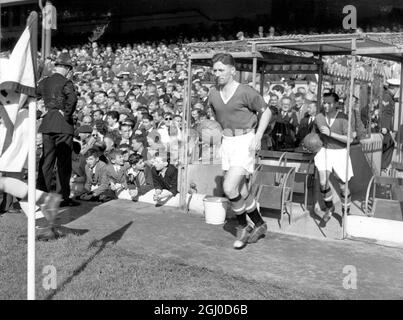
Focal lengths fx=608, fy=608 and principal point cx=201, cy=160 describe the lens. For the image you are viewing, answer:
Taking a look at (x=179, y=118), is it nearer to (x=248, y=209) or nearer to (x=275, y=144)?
(x=275, y=144)

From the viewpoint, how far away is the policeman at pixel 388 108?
10.2 metres

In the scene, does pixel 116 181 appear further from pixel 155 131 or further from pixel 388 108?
pixel 388 108

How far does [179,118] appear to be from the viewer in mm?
10773

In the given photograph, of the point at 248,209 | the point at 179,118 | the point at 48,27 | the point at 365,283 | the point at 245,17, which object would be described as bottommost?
the point at 365,283

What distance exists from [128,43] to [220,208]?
22.4m

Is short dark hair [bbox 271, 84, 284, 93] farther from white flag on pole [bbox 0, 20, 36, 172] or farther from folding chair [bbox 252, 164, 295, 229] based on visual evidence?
white flag on pole [bbox 0, 20, 36, 172]

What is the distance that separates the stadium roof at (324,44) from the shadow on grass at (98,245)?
259 centimetres

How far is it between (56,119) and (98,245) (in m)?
2.29

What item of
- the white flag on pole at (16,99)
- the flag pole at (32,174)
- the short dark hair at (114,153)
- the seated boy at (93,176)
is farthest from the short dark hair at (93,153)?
the flag pole at (32,174)

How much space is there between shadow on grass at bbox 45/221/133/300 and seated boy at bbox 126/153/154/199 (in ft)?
4.46

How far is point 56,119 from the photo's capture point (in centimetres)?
788

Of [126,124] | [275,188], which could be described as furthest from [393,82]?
[126,124]

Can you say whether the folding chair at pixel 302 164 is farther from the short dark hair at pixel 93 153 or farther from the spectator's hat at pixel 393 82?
the short dark hair at pixel 93 153

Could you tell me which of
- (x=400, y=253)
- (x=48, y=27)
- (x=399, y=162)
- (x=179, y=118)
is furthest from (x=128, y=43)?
(x=400, y=253)
